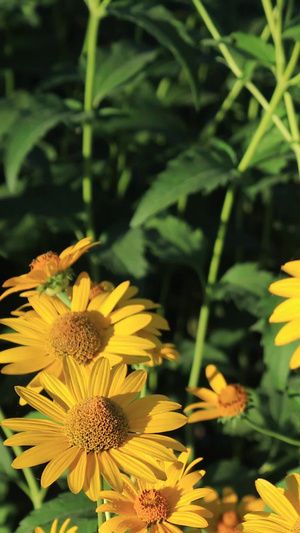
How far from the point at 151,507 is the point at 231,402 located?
0.72 ft

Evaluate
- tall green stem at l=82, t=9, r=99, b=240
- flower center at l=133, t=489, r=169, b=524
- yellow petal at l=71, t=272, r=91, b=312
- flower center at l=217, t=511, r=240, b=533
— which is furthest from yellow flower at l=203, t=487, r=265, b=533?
tall green stem at l=82, t=9, r=99, b=240

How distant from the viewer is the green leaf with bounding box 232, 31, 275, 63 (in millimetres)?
1030

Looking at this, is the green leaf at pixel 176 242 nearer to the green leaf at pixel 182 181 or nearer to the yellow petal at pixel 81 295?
the green leaf at pixel 182 181

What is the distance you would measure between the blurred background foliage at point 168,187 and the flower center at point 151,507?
0.18 m

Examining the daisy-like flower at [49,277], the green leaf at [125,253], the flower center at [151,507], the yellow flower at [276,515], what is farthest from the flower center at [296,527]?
the green leaf at [125,253]

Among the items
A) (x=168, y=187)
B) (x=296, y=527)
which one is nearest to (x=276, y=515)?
(x=296, y=527)

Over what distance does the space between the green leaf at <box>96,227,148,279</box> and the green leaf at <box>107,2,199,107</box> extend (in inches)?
10.9

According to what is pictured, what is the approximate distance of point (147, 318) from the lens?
664 millimetres

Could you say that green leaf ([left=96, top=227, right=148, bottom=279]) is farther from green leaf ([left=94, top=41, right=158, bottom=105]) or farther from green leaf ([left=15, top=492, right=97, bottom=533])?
green leaf ([left=15, top=492, right=97, bottom=533])

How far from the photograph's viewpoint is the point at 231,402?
779mm

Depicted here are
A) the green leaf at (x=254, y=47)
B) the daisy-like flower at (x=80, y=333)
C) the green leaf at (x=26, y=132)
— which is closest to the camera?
the daisy-like flower at (x=80, y=333)

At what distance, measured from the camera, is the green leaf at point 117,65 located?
1.28 m

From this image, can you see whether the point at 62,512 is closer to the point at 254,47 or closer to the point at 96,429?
the point at 96,429

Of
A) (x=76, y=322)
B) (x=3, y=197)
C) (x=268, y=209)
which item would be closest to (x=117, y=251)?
(x=3, y=197)
